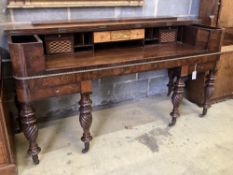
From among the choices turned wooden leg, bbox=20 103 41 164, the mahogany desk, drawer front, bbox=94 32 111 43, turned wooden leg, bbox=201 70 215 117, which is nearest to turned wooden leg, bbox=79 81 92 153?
the mahogany desk

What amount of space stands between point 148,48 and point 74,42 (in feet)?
2.23

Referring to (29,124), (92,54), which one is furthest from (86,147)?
(92,54)

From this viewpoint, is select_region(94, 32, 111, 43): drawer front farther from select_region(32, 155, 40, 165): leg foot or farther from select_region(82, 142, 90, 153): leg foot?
select_region(32, 155, 40, 165): leg foot

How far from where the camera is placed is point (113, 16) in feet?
7.93

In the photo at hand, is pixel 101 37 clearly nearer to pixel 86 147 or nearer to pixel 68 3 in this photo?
pixel 68 3

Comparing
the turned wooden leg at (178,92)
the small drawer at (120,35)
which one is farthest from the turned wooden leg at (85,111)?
the turned wooden leg at (178,92)

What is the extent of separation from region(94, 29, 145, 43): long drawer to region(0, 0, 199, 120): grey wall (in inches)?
14.8

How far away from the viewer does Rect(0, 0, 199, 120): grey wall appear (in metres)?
2.04

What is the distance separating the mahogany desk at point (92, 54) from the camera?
1579mm

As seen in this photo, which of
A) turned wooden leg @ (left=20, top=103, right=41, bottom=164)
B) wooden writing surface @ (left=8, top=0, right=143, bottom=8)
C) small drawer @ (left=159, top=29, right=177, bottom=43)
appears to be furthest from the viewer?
small drawer @ (left=159, top=29, right=177, bottom=43)

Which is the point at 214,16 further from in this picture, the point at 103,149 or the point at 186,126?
the point at 103,149

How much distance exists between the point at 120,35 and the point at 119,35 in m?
0.01

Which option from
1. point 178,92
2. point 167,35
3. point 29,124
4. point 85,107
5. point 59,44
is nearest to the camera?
point 29,124

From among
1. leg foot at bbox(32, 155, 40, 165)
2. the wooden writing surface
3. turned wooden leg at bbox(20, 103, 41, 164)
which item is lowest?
leg foot at bbox(32, 155, 40, 165)
